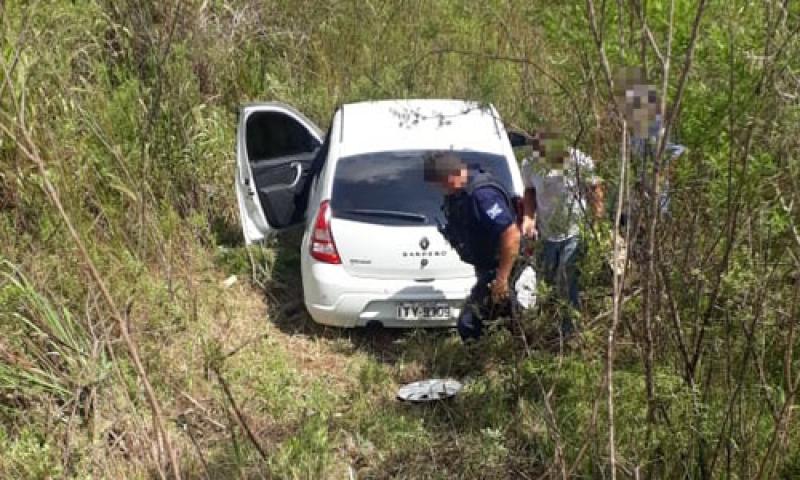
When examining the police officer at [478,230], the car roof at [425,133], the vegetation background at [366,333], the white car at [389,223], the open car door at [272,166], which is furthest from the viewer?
the open car door at [272,166]

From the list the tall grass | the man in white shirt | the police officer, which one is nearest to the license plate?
the police officer

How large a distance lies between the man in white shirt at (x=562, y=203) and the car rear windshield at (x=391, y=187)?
0.80 meters

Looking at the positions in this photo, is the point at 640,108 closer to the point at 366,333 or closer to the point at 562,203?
the point at 562,203

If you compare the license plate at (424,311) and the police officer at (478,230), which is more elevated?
the police officer at (478,230)

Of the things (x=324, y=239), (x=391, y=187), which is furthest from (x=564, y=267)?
(x=324, y=239)

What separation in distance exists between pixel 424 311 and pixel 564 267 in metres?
1.50

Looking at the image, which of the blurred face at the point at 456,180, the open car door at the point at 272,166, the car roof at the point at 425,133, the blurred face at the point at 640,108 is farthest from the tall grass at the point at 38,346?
the blurred face at the point at 640,108

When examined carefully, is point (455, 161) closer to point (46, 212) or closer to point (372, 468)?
point (372, 468)

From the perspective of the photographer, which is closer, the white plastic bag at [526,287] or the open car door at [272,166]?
the white plastic bag at [526,287]

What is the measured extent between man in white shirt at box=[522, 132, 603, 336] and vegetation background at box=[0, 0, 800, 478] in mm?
92

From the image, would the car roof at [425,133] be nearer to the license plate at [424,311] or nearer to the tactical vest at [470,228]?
the tactical vest at [470,228]

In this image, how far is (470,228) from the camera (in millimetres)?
4391

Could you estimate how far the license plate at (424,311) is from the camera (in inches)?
188

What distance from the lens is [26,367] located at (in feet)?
13.0
